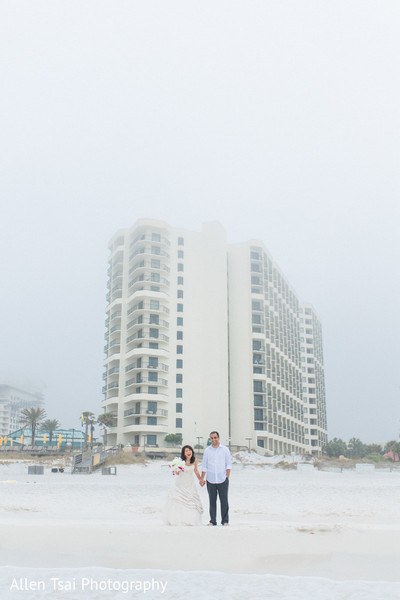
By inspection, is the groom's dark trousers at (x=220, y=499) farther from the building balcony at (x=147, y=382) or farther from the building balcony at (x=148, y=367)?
the building balcony at (x=148, y=367)

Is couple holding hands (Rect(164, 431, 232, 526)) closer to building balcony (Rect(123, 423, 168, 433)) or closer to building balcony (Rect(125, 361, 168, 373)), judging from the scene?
building balcony (Rect(123, 423, 168, 433))

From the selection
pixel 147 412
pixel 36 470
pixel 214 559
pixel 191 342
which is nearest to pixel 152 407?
pixel 147 412

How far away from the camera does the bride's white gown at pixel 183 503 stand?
876 cm

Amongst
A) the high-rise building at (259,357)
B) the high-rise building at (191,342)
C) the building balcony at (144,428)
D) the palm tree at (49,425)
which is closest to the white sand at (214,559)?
the building balcony at (144,428)

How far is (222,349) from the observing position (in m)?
78.3

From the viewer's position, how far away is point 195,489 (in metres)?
9.13

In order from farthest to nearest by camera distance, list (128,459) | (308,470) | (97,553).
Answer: (128,459)
(308,470)
(97,553)

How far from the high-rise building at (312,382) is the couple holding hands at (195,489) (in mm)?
102011

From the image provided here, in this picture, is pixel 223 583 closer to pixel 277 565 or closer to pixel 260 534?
pixel 277 565

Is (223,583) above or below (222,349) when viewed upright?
below

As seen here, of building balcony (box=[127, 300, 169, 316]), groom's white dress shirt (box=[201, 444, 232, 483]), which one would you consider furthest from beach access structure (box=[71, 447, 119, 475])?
building balcony (box=[127, 300, 169, 316])

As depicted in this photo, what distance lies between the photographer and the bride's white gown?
345 inches

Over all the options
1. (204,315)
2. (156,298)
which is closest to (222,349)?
(204,315)

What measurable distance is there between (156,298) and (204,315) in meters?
8.22
